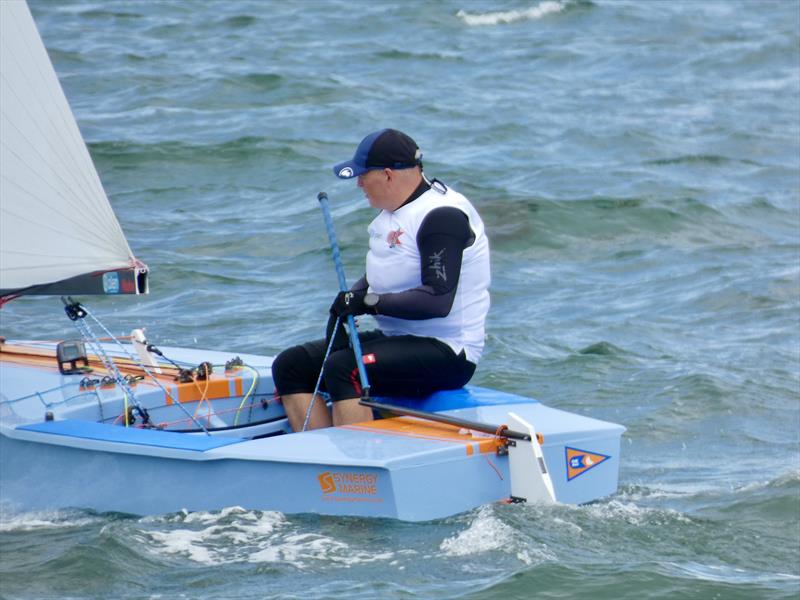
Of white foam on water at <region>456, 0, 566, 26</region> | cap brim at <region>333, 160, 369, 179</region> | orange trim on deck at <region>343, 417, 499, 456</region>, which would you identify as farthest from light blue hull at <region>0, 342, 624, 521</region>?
white foam on water at <region>456, 0, 566, 26</region>

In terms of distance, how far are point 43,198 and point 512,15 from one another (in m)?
13.1

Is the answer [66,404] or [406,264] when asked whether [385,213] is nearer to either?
[406,264]

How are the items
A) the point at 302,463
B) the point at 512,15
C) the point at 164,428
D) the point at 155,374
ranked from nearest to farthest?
the point at 302,463
the point at 164,428
the point at 155,374
the point at 512,15

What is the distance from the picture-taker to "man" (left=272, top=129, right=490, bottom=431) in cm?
473

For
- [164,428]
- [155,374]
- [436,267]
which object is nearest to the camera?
[436,267]

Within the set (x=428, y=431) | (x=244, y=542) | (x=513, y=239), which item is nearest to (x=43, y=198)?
(x=244, y=542)

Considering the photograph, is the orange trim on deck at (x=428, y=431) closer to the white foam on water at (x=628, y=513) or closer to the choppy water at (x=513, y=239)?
the choppy water at (x=513, y=239)

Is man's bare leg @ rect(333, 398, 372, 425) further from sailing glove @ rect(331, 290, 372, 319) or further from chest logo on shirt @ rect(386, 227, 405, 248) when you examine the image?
chest logo on shirt @ rect(386, 227, 405, 248)

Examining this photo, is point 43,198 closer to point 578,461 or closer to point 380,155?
point 380,155

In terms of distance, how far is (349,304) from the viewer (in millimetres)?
4816

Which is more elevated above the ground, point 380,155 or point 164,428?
point 380,155

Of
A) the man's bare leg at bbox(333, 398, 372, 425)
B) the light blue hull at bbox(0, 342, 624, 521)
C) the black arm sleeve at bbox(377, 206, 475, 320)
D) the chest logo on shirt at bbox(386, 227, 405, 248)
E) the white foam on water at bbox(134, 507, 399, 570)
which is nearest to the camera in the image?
the white foam on water at bbox(134, 507, 399, 570)

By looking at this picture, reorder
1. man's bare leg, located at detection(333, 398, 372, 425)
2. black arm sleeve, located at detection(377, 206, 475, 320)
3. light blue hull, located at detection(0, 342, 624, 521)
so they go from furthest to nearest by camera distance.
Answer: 1. man's bare leg, located at detection(333, 398, 372, 425)
2. black arm sleeve, located at detection(377, 206, 475, 320)
3. light blue hull, located at detection(0, 342, 624, 521)

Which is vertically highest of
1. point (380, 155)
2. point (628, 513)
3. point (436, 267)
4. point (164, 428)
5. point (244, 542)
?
point (380, 155)
